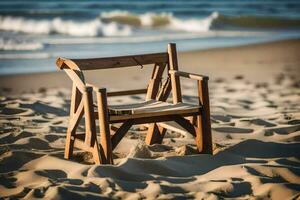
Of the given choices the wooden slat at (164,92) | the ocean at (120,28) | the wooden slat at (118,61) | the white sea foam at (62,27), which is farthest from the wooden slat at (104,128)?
the white sea foam at (62,27)

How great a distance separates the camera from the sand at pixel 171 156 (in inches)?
182

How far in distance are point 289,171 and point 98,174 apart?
1.64m

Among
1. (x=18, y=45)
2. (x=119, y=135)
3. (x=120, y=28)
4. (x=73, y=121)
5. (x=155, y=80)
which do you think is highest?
(x=120, y=28)

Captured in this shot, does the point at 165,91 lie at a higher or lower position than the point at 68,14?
lower

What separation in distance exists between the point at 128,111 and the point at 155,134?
3.69ft

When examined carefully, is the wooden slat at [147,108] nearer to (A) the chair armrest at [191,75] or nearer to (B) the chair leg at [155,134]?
(A) the chair armrest at [191,75]

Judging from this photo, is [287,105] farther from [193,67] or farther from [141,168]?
[193,67]

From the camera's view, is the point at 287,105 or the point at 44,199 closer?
the point at 44,199

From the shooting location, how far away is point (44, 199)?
444 centimetres

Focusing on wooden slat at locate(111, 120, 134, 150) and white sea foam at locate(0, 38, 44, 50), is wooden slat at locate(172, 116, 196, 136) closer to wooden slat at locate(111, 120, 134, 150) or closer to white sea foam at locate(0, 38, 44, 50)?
wooden slat at locate(111, 120, 134, 150)

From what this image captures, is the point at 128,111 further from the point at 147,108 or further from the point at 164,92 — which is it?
the point at 164,92

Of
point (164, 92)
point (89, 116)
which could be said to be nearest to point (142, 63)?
point (164, 92)

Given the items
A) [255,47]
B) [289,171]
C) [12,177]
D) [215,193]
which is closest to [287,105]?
[289,171]

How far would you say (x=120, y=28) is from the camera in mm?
23953
